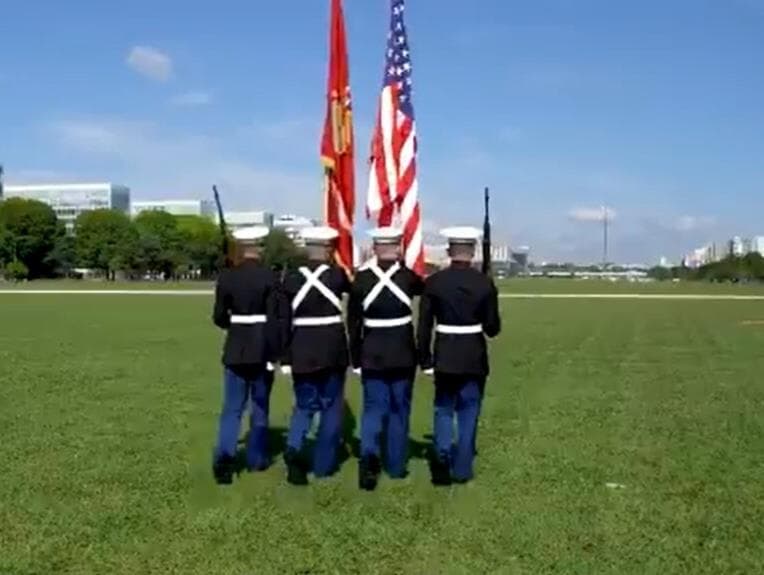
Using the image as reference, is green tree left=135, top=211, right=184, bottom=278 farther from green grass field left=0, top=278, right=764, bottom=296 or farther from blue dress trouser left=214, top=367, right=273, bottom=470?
blue dress trouser left=214, top=367, right=273, bottom=470

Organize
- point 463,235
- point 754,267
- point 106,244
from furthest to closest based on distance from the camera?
point 754,267
point 106,244
point 463,235

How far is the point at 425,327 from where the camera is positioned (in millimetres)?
9164

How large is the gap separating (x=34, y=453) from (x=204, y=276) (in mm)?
126691

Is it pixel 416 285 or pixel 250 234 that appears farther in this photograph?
pixel 250 234

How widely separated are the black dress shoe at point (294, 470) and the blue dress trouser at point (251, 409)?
0.40 metres

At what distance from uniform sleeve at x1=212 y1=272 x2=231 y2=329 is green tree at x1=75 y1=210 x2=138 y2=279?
12692 centimetres

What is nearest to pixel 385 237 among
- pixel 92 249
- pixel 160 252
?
pixel 160 252

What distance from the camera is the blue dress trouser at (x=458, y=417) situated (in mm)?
9195

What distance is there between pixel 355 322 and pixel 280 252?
1372 millimetres

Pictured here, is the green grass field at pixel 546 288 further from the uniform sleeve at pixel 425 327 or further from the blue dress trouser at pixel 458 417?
the uniform sleeve at pixel 425 327

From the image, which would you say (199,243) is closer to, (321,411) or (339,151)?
(339,151)

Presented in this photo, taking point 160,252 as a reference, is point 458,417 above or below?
below

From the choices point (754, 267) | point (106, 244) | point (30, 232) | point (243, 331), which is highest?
point (30, 232)

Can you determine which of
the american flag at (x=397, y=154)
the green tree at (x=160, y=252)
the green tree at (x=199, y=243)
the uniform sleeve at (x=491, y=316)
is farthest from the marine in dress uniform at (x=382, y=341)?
the green tree at (x=160, y=252)
